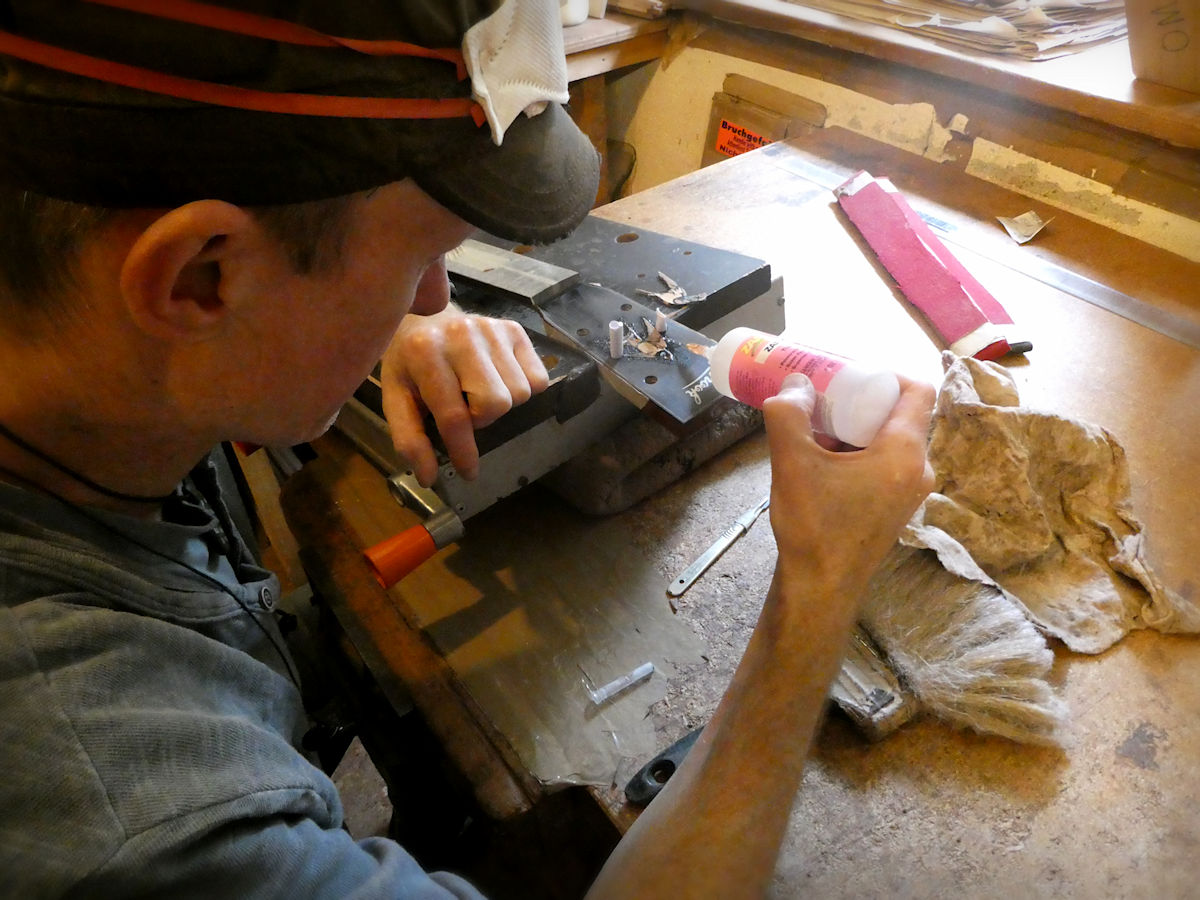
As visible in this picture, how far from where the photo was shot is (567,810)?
2.49 feet

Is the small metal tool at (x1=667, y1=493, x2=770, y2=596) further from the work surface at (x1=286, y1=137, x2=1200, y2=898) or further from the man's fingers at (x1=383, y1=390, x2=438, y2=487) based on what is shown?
the man's fingers at (x1=383, y1=390, x2=438, y2=487)

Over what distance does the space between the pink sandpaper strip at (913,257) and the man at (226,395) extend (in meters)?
0.60

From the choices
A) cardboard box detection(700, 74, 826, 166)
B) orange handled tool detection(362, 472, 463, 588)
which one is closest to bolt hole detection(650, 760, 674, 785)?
orange handled tool detection(362, 472, 463, 588)

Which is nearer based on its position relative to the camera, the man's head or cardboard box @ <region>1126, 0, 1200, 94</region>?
the man's head

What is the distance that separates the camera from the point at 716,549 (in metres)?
0.90

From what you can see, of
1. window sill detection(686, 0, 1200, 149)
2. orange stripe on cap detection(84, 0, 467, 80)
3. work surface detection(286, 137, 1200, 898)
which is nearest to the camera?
orange stripe on cap detection(84, 0, 467, 80)

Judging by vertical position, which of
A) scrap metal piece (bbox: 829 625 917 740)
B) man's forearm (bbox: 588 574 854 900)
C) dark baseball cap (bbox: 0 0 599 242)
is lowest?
scrap metal piece (bbox: 829 625 917 740)

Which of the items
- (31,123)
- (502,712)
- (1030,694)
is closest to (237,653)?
(502,712)

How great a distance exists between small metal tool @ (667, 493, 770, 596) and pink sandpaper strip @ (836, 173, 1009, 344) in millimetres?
507

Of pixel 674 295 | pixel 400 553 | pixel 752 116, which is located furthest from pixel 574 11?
pixel 400 553

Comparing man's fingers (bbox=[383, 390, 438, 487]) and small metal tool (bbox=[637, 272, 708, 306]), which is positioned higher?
small metal tool (bbox=[637, 272, 708, 306])

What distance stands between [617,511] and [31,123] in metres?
0.70

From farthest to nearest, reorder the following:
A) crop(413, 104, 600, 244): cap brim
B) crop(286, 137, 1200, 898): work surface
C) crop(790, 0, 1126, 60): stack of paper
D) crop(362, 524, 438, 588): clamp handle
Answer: crop(790, 0, 1126, 60): stack of paper
crop(362, 524, 438, 588): clamp handle
crop(286, 137, 1200, 898): work surface
crop(413, 104, 600, 244): cap brim

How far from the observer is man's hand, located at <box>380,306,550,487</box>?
0.78m
